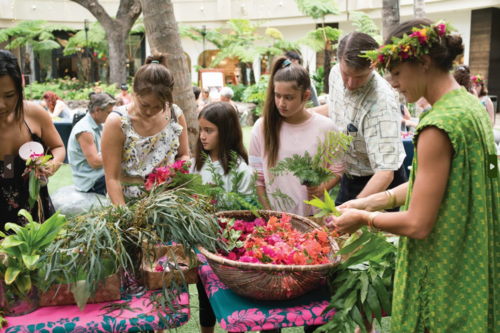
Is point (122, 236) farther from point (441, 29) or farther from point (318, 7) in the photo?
point (318, 7)

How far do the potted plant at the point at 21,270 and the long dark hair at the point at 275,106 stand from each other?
Result: 118 centimetres

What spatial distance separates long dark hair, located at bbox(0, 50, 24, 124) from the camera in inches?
83.1

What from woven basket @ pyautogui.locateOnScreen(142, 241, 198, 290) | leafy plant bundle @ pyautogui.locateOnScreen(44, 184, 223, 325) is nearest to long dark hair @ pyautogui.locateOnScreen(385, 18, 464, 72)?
leafy plant bundle @ pyautogui.locateOnScreen(44, 184, 223, 325)

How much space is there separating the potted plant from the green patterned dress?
4.37 ft

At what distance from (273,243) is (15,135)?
1.45 m

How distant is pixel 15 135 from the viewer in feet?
7.63

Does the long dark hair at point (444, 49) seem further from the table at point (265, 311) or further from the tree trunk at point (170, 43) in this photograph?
the tree trunk at point (170, 43)

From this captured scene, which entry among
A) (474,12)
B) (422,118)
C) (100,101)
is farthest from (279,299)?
(474,12)

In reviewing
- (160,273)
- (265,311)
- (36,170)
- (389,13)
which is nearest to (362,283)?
(265,311)

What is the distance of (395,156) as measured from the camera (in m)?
2.30

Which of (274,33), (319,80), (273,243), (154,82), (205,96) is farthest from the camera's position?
(274,33)

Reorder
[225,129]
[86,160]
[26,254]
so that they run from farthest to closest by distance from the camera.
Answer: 1. [86,160]
2. [225,129]
3. [26,254]

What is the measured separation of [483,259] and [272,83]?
1.40 meters

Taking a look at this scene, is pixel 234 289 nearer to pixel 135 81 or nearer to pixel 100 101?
pixel 135 81
